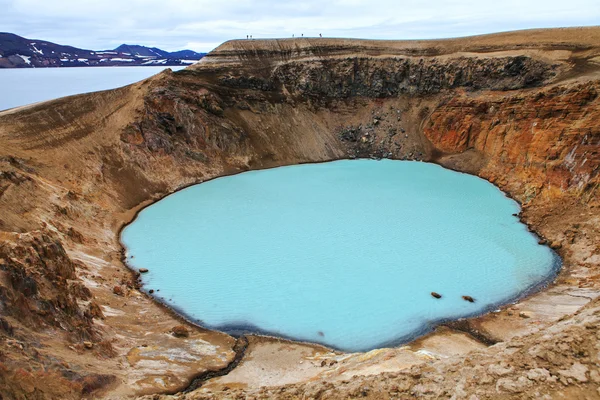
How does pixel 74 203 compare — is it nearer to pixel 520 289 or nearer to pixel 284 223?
pixel 284 223

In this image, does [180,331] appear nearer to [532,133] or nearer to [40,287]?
[40,287]

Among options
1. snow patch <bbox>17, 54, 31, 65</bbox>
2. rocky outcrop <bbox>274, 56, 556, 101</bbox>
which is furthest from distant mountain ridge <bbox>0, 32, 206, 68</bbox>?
rocky outcrop <bbox>274, 56, 556, 101</bbox>

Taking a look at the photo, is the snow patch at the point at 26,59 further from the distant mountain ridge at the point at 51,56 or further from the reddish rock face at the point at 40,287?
the reddish rock face at the point at 40,287

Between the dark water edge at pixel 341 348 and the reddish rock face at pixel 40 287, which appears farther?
the dark water edge at pixel 341 348

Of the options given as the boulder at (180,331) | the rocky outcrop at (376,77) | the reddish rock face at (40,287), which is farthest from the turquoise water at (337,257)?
the rocky outcrop at (376,77)

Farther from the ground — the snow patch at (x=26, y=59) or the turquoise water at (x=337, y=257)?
the snow patch at (x=26, y=59)

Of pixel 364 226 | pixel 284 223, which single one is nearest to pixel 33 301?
pixel 284 223

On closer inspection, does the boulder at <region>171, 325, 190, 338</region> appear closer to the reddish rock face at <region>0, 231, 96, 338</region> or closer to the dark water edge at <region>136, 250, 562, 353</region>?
the dark water edge at <region>136, 250, 562, 353</region>
